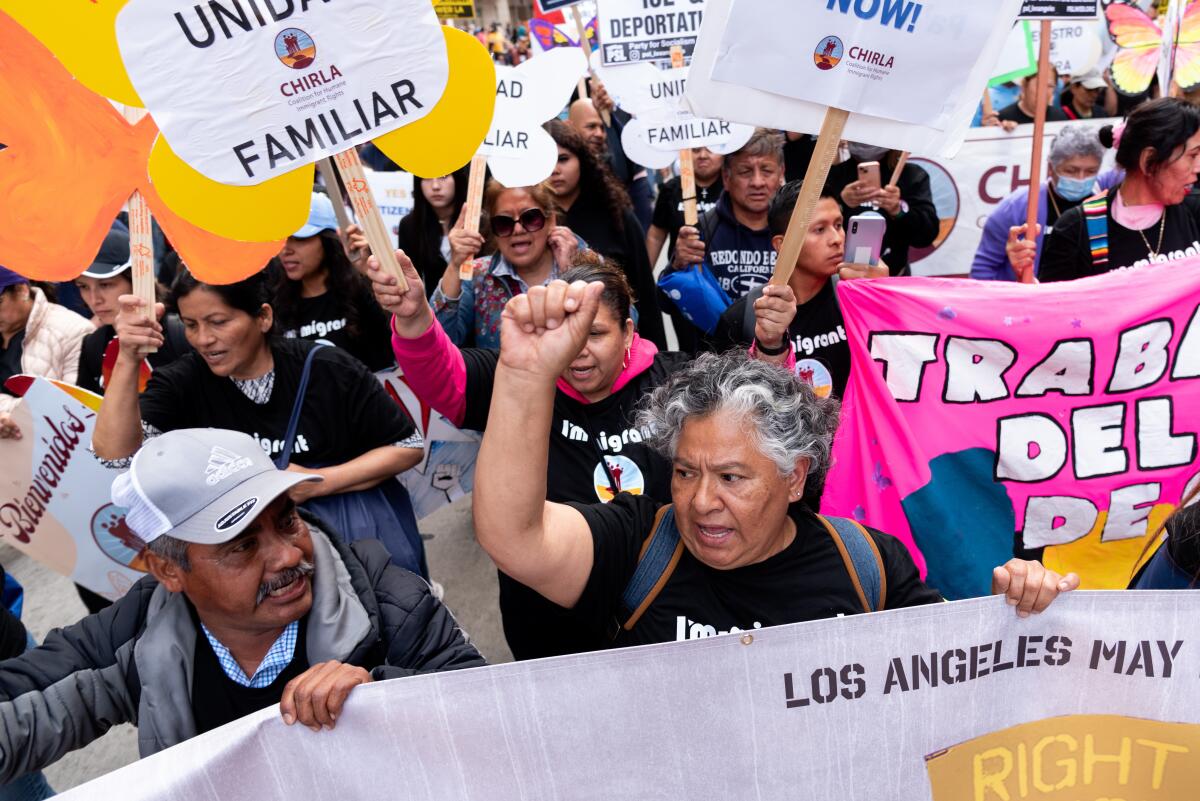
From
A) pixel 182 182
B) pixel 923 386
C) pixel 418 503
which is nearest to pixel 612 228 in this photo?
pixel 418 503

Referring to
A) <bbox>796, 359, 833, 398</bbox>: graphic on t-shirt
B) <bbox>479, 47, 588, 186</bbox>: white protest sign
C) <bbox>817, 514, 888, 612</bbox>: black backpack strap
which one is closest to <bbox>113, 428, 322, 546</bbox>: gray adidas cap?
<bbox>817, 514, 888, 612</bbox>: black backpack strap

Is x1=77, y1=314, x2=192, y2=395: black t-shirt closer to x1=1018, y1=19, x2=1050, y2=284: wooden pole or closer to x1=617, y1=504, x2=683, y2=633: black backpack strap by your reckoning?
x1=617, y1=504, x2=683, y2=633: black backpack strap

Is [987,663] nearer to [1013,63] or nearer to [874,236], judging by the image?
[874,236]

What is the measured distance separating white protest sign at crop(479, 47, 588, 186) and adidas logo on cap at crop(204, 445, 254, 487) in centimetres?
197

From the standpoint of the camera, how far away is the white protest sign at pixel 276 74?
1.86 metres

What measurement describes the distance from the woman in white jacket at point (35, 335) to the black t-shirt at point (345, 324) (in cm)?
90

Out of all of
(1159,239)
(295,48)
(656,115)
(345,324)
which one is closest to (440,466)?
(345,324)

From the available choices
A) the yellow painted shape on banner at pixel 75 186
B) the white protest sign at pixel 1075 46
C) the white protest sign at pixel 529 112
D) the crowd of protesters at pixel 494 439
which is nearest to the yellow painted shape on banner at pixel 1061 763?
the crowd of protesters at pixel 494 439

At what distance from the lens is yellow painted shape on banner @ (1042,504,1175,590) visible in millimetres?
2689

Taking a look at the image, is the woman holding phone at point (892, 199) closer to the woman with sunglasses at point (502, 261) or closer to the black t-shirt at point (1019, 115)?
the woman with sunglasses at point (502, 261)

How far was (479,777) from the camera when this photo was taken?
1552 millimetres

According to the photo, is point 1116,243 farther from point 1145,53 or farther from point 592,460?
point 1145,53

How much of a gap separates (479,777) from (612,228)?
3.08m

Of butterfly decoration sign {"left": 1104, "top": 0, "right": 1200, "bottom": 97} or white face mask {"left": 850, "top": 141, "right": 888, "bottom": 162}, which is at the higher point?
butterfly decoration sign {"left": 1104, "top": 0, "right": 1200, "bottom": 97}
